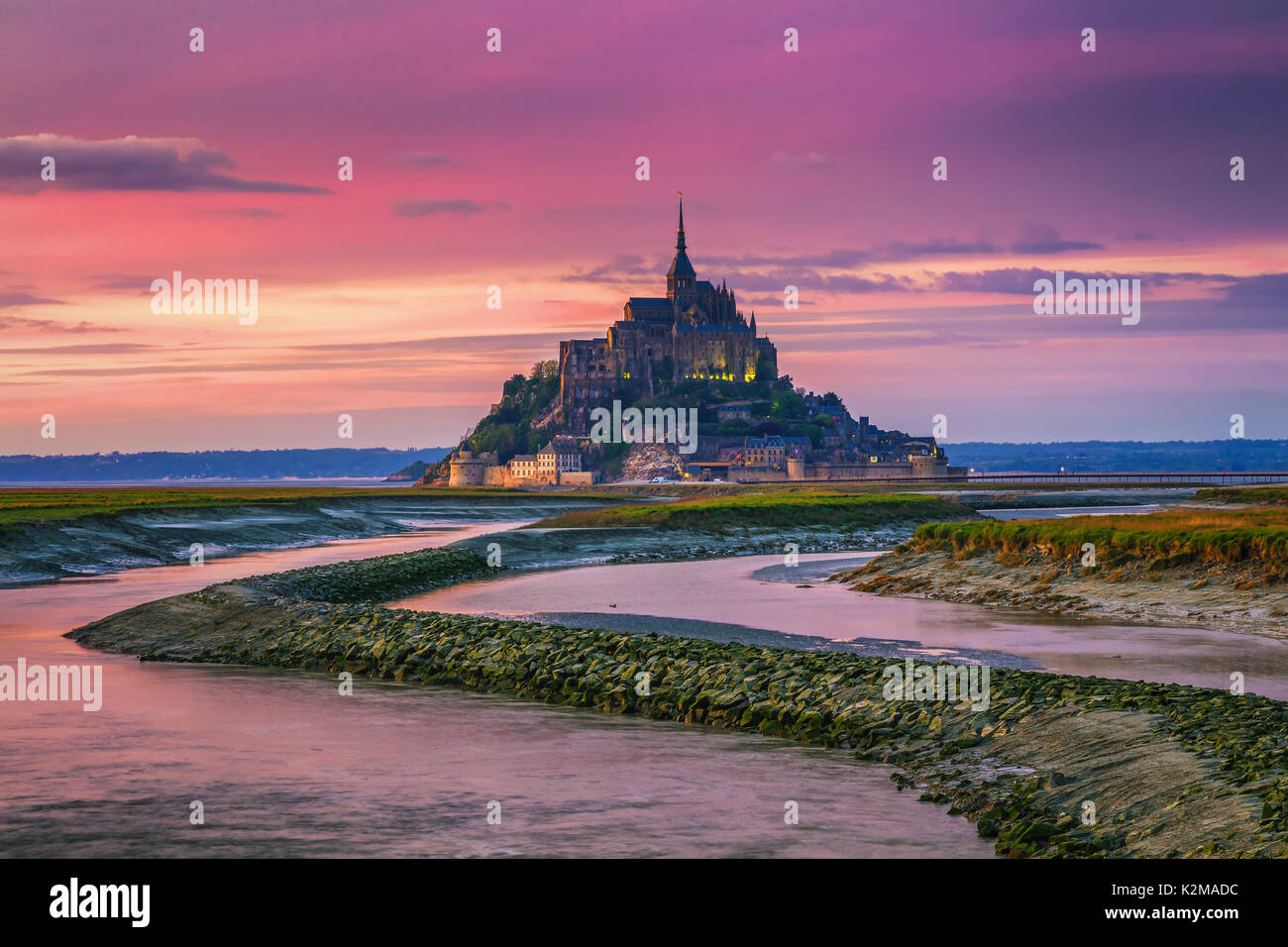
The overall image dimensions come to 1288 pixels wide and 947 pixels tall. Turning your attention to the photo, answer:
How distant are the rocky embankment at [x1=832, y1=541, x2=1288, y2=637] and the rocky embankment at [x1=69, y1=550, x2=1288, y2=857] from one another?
12982 mm

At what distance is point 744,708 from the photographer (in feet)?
68.4

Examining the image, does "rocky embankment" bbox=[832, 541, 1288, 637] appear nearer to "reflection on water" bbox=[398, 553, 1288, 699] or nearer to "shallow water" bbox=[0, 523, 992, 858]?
"reflection on water" bbox=[398, 553, 1288, 699]

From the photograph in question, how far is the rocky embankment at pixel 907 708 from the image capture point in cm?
1330

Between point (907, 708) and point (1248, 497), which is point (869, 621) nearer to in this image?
point (907, 708)

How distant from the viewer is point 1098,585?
37.0 metres

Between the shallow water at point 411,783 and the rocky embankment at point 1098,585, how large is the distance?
1727 cm

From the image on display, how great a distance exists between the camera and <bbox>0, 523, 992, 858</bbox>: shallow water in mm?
14312

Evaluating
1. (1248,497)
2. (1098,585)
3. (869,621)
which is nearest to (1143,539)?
(1098,585)

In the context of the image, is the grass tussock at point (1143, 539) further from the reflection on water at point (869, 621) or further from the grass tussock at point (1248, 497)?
the grass tussock at point (1248, 497)
